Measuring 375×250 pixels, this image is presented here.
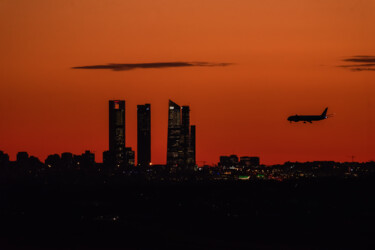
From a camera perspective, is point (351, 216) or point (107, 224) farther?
point (351, 216)

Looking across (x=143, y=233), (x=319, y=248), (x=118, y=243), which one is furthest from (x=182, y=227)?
(x=319, y=248)

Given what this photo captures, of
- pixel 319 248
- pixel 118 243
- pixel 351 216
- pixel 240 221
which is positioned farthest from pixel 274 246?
pixel 351 216

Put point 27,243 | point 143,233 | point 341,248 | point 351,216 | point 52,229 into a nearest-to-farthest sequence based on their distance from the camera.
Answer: point 341,248 < point 27,243 < point 143,233 < point 52,229 < point 351,216

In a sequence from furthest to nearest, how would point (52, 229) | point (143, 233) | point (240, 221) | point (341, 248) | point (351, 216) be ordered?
point (351, 216) < point (240, 221) < point (52, 229) < point (143, 233) < point (341, 248)

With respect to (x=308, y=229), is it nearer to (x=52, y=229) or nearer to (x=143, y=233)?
(x=143, y=233)

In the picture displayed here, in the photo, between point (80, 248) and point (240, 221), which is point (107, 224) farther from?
point (80, 248)

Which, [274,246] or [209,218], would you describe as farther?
[209,218]

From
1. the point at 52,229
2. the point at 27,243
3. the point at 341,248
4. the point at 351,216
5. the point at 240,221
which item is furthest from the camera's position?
the point at 351,216

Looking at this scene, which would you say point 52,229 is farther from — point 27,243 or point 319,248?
point 319,248

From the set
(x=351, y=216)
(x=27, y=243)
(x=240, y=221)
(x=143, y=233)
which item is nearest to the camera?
(x=27, y=243)
